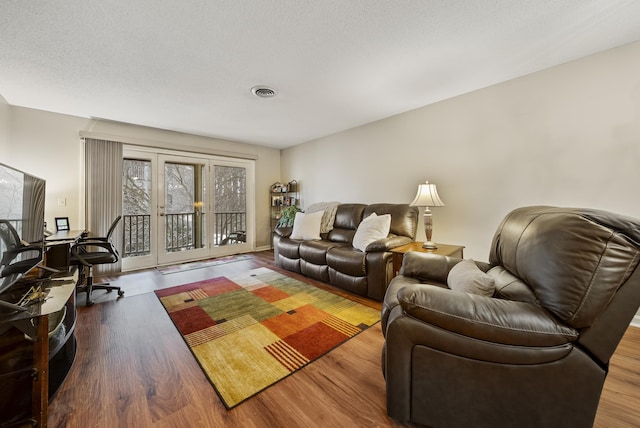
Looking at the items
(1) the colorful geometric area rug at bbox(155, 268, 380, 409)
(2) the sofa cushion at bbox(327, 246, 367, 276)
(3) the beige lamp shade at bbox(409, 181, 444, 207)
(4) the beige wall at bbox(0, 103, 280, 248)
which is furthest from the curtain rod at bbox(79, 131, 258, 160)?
(3) the beige lamp shade at bbox(409, 181, 444, 207)

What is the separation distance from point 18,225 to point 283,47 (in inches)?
82.2

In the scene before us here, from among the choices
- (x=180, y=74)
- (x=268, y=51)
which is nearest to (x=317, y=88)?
(x=268, y=51)

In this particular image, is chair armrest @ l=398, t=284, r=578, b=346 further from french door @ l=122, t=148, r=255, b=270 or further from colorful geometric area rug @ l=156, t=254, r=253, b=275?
french door @ l=122, t=148, r=255, b=270

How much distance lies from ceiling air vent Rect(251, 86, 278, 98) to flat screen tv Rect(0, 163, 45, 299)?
6.47 ft

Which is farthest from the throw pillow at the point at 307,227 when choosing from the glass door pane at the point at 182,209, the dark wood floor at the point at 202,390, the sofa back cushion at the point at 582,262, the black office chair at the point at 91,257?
the sofa back cushion at the point at 582,262

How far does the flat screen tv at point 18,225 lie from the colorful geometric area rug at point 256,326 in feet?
3.52

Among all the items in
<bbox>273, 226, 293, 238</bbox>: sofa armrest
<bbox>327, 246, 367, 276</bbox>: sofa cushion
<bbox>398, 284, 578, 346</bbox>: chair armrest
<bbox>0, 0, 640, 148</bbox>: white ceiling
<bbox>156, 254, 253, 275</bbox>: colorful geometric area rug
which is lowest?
<bbox>156, 254, 253, 275</bbox>: colorful geometric area rug

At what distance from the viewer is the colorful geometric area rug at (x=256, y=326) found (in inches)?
60.6

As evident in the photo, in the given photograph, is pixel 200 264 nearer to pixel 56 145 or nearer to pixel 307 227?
pixel 307 227

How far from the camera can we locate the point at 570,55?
2.13m

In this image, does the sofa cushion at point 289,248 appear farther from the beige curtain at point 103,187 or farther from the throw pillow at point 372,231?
the beige curtain at point 103,187

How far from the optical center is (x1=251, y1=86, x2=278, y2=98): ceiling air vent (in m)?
2.65

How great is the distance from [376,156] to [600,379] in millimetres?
3257

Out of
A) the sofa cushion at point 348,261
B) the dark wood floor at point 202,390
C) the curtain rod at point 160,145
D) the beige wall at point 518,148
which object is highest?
the curtain rod at point 160,145
